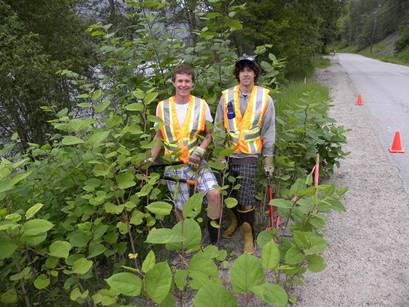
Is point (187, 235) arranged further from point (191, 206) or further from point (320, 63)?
point (320, 63)

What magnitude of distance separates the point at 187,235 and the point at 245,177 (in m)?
1.99

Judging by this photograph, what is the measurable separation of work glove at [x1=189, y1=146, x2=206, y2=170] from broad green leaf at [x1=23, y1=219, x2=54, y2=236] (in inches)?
58.5

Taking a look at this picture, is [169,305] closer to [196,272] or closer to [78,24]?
[196,272]

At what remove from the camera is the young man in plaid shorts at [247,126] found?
331 cm

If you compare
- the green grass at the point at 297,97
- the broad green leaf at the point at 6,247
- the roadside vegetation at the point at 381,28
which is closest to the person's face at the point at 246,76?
the green grass at the point at 297,97

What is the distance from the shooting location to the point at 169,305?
5.22 ft

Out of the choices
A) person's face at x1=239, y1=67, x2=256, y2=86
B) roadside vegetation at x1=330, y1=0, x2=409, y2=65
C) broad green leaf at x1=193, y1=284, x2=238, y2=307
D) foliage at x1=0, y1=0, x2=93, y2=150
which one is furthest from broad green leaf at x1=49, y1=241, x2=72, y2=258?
roadside vegetation at x1=330, y1=0, x2=409, y2=65

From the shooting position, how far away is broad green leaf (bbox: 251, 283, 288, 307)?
1.21m

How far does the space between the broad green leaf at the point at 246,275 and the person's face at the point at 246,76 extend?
2.26 m

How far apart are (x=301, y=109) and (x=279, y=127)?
34 centimetres

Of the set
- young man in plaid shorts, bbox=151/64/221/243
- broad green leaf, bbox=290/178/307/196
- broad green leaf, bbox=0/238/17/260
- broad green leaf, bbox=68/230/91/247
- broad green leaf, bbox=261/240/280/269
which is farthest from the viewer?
young man in plaid shorts, bbox=151/64/221/243

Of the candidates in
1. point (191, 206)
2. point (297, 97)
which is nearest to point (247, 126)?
point (191, 206)

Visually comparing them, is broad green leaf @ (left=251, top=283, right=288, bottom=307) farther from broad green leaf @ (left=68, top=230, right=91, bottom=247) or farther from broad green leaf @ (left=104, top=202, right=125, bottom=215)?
broad green leaf @ (left=68, top=230, right=91, bottom=247)

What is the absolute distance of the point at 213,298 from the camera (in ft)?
4.12
